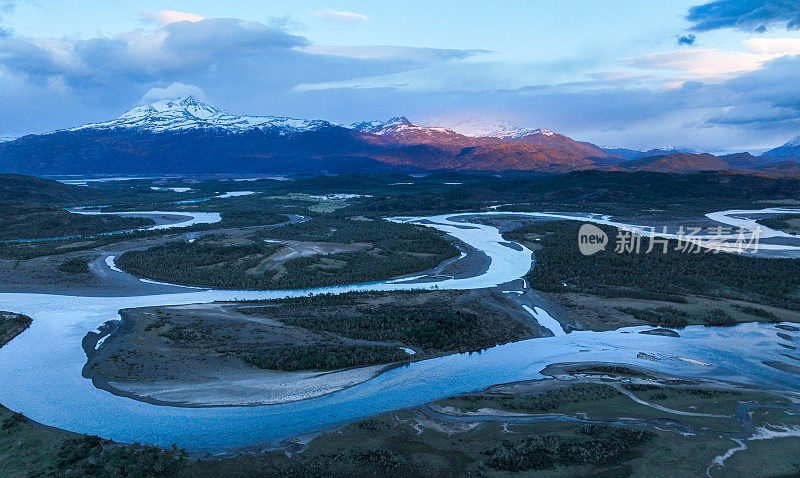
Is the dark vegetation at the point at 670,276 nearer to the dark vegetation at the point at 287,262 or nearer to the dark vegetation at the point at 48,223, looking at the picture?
the dark vegetation at the point at 287,262

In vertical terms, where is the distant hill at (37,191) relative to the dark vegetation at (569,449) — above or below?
above

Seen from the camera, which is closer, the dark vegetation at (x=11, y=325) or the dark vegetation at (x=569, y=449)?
the dark vegetation at (x=569, y=449)

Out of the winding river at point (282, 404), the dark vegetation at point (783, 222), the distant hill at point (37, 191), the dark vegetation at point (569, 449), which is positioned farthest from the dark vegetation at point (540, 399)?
the distant hill at point (37, 191)

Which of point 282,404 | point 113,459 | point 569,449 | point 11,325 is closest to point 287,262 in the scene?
point 11,325

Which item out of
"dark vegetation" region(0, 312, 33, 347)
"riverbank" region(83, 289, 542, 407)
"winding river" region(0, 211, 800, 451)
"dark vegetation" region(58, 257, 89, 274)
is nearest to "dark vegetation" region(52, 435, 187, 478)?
"winding river" region(0, 211, 800, 451)

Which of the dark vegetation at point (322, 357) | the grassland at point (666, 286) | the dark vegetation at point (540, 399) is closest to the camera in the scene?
the dark vegetation at point (540, 399)

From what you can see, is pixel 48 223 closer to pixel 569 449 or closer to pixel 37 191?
pixel 37 191
